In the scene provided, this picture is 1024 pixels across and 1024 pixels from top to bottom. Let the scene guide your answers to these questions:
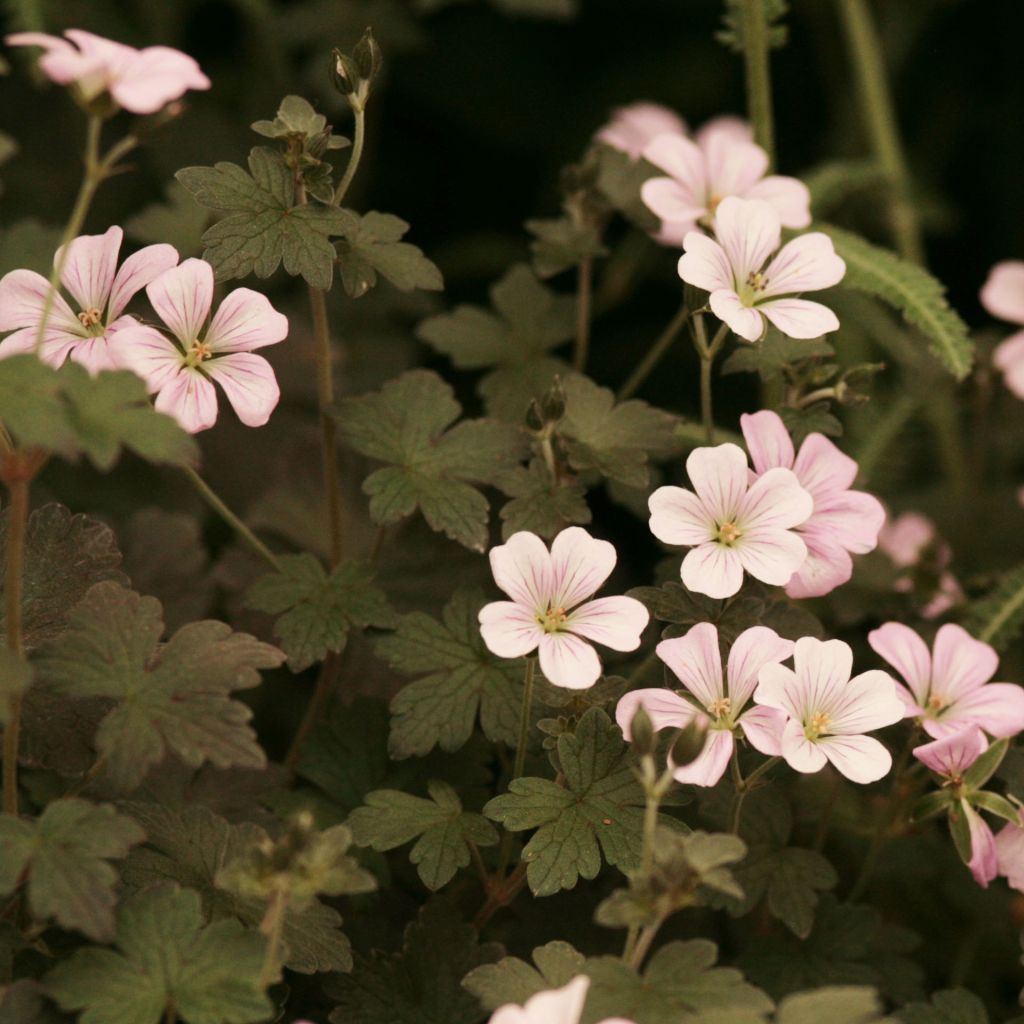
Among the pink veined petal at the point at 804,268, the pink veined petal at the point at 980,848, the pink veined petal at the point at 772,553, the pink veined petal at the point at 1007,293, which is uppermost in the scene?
the pink veined petal at the point at 804,268

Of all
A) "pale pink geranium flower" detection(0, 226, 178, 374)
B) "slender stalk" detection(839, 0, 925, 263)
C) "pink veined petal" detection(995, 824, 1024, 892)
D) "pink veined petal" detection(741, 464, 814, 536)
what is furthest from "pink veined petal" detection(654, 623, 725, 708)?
"slender stalk" detection(839, 0, 925, 263)

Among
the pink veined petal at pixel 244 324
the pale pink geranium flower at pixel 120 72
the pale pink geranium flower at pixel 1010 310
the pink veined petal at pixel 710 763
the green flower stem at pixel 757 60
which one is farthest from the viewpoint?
the pale pink geranium flower at pixel 1010 310

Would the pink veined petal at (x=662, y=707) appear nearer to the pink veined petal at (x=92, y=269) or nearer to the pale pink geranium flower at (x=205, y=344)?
the pale pink geranium flower at (x=205, y=344)

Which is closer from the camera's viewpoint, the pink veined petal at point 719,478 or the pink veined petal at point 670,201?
the pink veined petal at point 719,478

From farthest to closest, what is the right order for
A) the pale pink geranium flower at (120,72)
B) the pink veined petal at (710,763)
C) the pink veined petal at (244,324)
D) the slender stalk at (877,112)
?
1. the slender stalk at (877,112)
2. the pink veined petal at (244,324)
3. the pink veined petal at (710,763)
4. the pale pink geranium flower at (120,72)

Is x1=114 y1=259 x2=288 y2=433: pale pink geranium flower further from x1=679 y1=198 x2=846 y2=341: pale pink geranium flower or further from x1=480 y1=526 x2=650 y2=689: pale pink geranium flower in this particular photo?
x1=679 y1=198 x2=846 y2=341: pale pink geranium flower

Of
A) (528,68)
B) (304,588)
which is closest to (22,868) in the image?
(304,588)

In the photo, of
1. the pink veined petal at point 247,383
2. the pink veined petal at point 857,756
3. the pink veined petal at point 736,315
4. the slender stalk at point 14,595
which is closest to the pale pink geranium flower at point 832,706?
the pink veined petal at point 857,756
